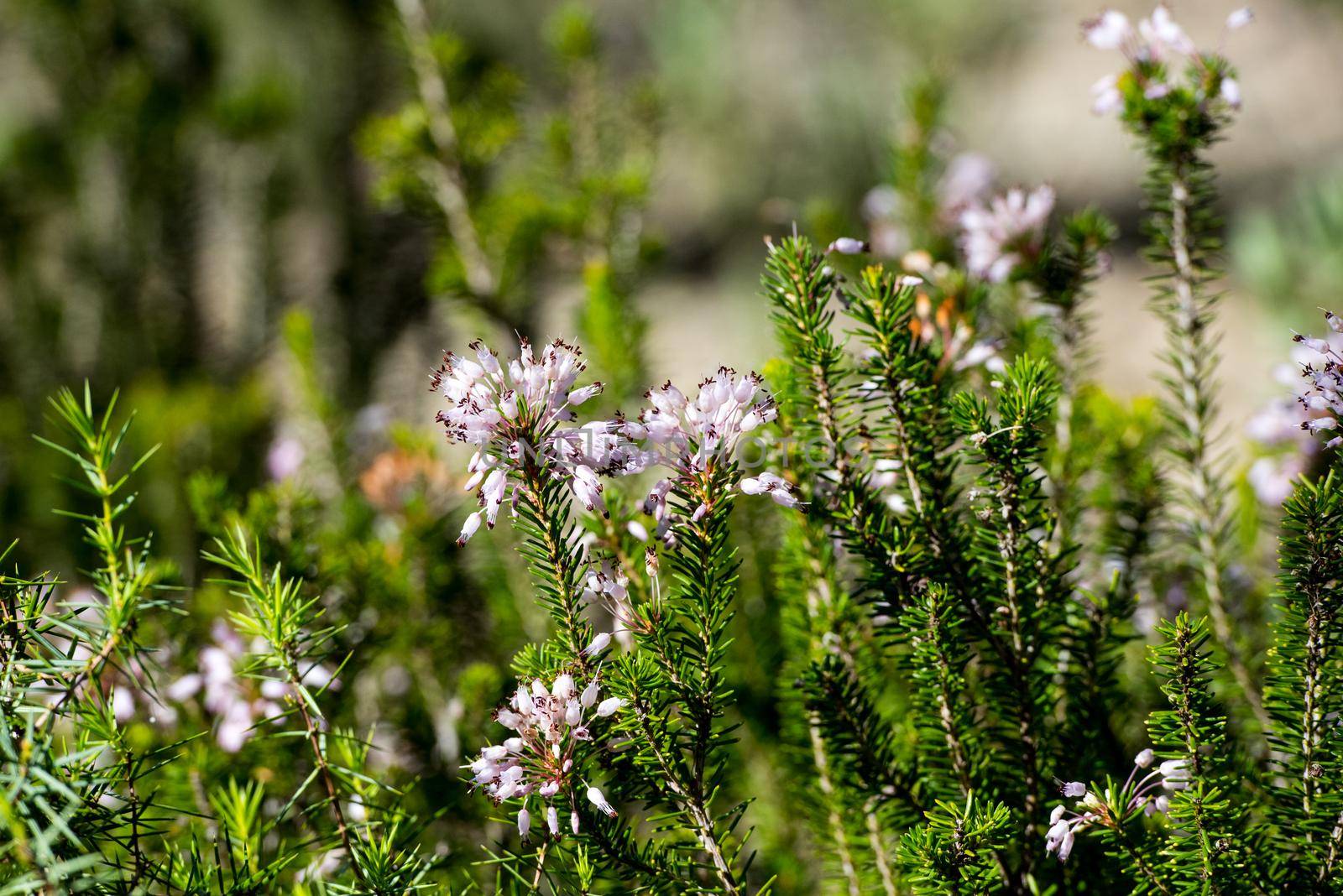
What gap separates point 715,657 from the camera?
2.36 ft

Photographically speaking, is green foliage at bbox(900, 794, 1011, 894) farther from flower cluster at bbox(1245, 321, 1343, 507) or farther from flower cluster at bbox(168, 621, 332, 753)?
flower cluster at bbox(168, 621, 332, 753)

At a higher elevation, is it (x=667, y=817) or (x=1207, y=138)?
(x=1207, y=138)

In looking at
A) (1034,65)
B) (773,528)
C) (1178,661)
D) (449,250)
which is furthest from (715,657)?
(1034,65)

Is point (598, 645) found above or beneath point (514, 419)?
beneath

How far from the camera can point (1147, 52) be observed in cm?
104

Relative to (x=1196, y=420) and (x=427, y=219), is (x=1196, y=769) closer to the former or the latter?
(x=1196, y=420)

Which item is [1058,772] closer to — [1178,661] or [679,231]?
[1178,661]

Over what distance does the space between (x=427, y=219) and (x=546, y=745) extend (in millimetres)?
1397

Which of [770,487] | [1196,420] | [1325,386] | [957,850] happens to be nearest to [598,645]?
[770,487]

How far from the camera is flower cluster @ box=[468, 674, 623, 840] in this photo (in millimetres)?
668

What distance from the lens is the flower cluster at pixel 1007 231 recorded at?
1113 mm

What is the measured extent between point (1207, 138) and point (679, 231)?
414cm

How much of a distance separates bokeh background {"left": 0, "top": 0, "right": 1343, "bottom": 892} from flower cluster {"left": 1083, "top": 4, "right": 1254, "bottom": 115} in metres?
0.25

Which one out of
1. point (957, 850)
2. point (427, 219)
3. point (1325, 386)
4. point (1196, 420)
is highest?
point (427, 219)
